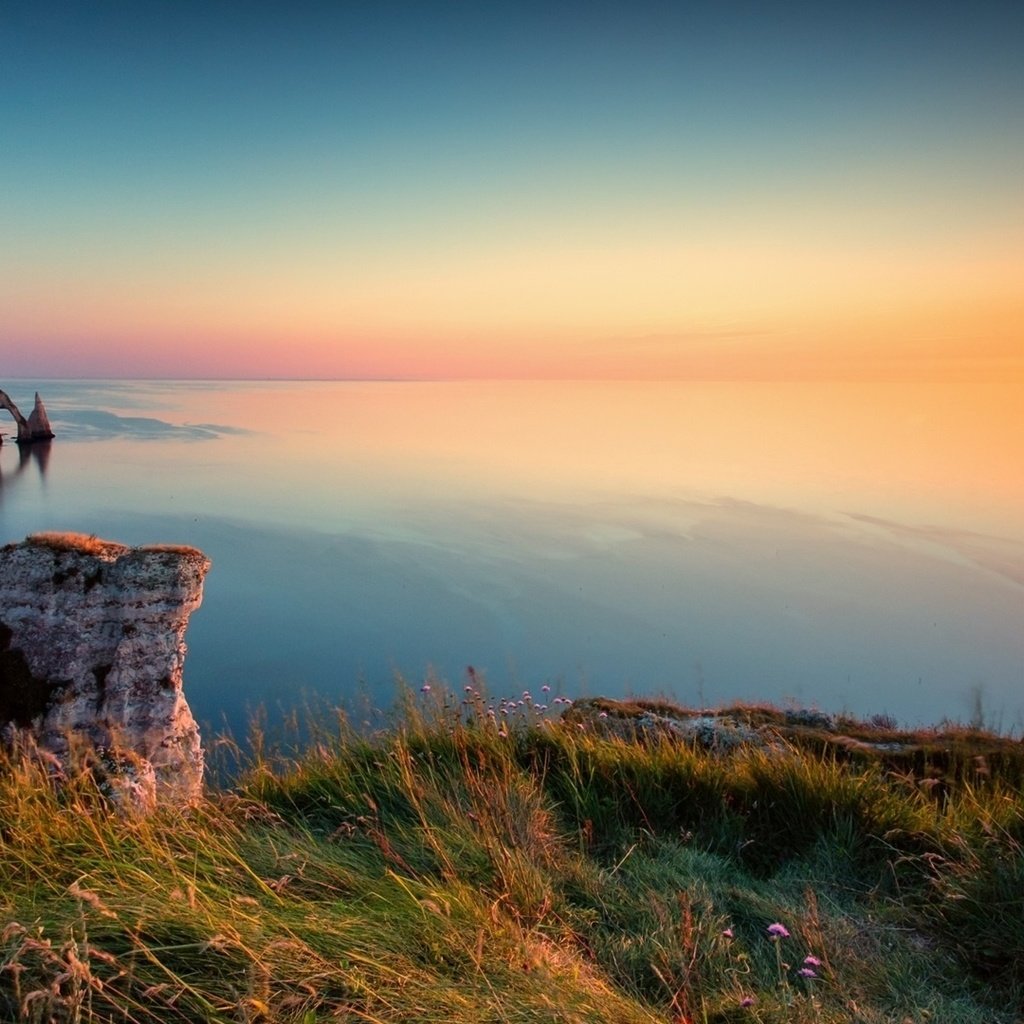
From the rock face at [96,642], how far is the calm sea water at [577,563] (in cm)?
162

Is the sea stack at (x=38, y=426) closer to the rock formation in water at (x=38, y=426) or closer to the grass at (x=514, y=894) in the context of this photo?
the rock formation in water at (x=38, y=426)

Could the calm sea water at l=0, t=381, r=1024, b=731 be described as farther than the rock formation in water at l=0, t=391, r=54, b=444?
No

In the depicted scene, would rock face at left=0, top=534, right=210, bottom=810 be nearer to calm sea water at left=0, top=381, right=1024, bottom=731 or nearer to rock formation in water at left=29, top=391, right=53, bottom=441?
calm sea water at left=0, top=381, right=1024, bottom=731

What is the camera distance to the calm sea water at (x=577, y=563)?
27.8 metres

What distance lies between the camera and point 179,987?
7.27 feet

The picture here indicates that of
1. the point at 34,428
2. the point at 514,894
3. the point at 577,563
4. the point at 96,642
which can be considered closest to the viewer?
the point at 514,894

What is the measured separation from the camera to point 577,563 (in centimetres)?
4053

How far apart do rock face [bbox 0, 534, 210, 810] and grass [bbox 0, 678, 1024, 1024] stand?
2.83 metres

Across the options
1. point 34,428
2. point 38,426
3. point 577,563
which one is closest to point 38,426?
point 38,426

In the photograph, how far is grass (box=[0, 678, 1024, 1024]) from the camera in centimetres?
234

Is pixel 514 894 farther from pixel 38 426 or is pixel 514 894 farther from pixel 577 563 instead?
pixel 38 426

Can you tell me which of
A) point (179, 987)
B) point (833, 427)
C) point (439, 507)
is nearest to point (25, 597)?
point (179, 987)

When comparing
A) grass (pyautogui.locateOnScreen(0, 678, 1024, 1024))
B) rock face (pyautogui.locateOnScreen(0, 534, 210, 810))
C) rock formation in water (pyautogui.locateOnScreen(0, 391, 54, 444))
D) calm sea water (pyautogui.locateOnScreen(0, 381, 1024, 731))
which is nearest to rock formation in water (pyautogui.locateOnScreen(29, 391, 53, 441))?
rock formation in water (pyautogui.locateOnScreen(0, 391, 54, 444))

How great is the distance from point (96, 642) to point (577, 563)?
34.1 meters
